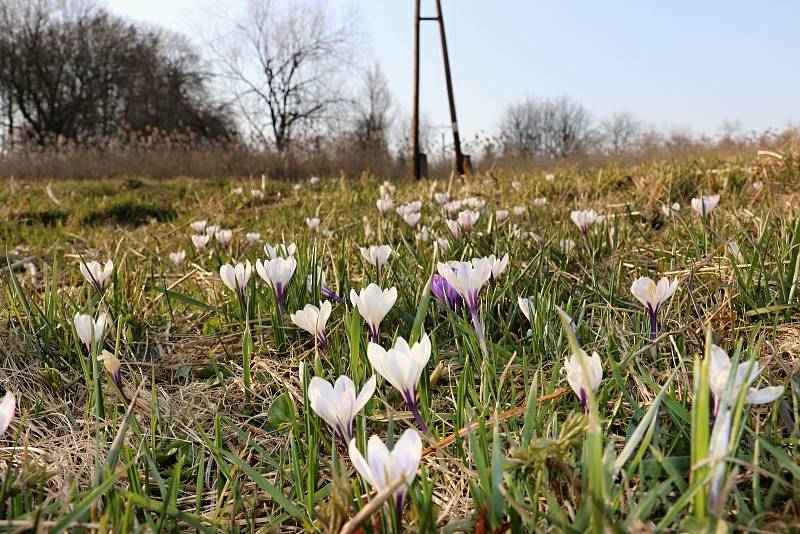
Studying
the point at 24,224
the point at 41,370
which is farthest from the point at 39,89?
the point at 41,370

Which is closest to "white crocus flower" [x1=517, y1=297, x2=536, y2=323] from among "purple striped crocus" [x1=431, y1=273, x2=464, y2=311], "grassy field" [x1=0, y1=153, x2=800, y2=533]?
"grassy field" [x1=0, y1=153, x2=800, y2=533]

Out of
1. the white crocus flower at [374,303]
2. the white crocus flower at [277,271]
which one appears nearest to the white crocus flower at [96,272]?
the white crocus flower at [277,271]

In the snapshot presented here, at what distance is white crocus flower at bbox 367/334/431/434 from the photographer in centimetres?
91

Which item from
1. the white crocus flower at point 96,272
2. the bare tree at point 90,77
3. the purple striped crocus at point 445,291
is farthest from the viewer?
the bare tree at point 90,77

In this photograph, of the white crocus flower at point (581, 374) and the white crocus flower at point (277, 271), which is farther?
the white crocus flower at point (277, 271)

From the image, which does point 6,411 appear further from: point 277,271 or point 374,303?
point 277,271

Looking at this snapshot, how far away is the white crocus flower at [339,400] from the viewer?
86 cm

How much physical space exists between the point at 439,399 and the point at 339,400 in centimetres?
50

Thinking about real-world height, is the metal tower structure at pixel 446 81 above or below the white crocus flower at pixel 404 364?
above

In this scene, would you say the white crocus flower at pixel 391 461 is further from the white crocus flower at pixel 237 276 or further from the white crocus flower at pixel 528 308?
the white crocus flower at pixel 237 276

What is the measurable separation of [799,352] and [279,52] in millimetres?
37692

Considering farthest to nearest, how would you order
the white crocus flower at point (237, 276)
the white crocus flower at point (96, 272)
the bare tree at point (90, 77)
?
the bare tree at point (90, 77)
the white crocus flower at point (96, 272)
the white crocus flower at point (237, 276)

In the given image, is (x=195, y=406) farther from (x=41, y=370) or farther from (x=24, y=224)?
(x=24, y=224)

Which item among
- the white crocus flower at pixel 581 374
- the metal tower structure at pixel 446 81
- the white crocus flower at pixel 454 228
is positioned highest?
the metal tower structure at pixel 446 81
